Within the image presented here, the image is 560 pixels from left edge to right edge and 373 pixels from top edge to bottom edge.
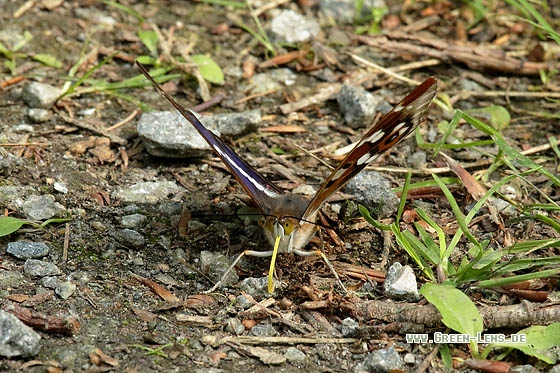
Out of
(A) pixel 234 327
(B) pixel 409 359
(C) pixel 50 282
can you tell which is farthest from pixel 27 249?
(B) pixel 409 359

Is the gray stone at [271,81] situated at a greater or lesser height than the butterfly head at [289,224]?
lesser

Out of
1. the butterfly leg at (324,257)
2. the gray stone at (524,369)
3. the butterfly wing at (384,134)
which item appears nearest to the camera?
the gray stone at (524,369)

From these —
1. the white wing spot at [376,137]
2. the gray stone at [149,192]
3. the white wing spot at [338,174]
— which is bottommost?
the gray stone at [149,192]

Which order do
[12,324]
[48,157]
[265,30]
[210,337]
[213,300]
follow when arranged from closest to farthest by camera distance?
[12,324] → [210,337] → [213,300] → [48,157] → [265,30]

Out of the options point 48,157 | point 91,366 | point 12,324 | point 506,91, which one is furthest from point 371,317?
point 506,91

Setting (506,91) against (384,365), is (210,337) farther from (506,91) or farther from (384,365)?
(506,91)

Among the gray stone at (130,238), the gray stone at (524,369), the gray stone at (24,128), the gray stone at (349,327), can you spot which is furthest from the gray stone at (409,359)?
the gray stone at (24,128)

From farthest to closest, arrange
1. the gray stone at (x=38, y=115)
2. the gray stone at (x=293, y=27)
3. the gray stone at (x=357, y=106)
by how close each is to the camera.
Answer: the gray stone at (x=293, y=27), the gray stone at (x=357, y=106), the gray stone at (x=38, y=115)

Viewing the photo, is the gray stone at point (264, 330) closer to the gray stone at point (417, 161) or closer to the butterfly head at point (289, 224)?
the butterfly head at point (289, 224)
